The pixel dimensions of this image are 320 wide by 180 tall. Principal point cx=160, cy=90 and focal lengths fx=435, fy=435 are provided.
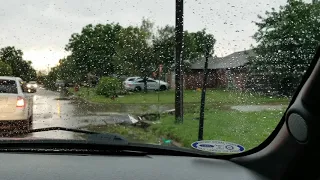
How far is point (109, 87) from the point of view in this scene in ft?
16.4

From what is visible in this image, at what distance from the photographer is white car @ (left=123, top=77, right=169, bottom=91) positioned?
471 cm

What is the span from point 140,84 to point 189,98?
614 millimetres

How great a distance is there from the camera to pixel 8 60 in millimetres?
4594

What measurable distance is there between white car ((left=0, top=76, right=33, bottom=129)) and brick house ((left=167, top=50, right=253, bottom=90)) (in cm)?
167

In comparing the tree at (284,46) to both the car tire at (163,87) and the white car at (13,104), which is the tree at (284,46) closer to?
the car tire at (163,87)

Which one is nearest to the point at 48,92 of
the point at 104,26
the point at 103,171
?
the point at 104,26

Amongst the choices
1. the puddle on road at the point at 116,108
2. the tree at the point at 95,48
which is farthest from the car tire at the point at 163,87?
the puddle on road at the point at 116,108

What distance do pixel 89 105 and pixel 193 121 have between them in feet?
5.20

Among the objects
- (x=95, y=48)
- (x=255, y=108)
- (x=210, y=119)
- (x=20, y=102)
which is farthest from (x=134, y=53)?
(x=20, y=102)

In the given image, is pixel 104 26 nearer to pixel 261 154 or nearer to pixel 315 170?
pixel 261 154

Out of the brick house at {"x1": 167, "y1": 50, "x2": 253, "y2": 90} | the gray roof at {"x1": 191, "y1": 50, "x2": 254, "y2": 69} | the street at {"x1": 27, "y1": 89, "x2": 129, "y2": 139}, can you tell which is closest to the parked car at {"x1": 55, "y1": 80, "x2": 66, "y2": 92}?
the street at {"x1": 27, "y1": 89, "x2": 129, "y2": 139}

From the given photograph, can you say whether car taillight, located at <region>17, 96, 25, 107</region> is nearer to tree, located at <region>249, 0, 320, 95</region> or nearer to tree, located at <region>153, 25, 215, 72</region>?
tree, located at <region>153, 25, 215, 72</region>

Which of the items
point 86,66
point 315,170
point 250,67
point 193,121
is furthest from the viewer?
point 193,121

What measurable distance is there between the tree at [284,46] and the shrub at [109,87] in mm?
1679
